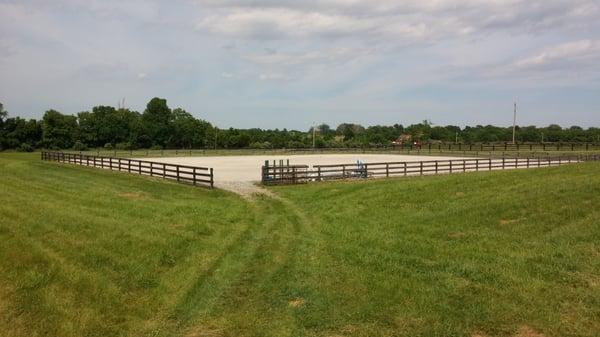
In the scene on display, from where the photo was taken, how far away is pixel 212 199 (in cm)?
2242

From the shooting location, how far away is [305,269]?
10.6 meters

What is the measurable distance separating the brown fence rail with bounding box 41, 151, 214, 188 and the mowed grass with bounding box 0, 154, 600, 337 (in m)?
11.2

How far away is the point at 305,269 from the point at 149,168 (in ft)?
90.7

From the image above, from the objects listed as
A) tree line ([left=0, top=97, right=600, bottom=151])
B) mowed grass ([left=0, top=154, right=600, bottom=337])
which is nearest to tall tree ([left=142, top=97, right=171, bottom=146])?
tree line ([left=0, top=97, right=600, bottom=151])

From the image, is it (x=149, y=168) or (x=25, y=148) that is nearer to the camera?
(x=149, y=168)

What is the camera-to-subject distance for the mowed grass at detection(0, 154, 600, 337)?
7504 mm

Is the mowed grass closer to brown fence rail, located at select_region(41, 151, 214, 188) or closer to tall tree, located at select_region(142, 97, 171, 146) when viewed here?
brown fence rail, located at select_region(41, 151, 214, 188)

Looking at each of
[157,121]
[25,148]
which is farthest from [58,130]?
[157,121]

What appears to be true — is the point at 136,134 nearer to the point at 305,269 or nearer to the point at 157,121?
the point at 157,121

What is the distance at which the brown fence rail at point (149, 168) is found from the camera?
28.5 m

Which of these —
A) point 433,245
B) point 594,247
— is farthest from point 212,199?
point 594,247

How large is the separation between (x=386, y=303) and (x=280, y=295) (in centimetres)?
184

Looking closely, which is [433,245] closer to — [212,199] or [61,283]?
[61,283]

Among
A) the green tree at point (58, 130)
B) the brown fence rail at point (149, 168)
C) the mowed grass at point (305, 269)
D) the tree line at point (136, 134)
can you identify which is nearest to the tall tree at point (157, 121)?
the tree line at point (136, 134)
